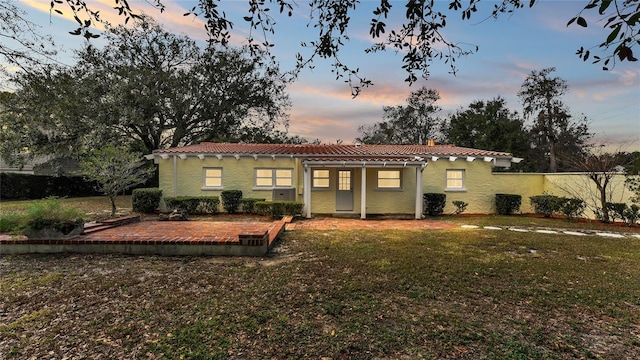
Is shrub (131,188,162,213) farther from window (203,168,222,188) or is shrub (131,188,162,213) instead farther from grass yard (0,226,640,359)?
grass yard (0,226,640,359)

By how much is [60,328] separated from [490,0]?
6138 mm

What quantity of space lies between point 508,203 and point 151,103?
21453mm

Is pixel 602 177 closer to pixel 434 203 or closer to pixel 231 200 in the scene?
pixel 434 203

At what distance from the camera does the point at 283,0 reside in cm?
355

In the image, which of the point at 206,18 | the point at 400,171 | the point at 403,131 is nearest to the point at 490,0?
the point at 206,18

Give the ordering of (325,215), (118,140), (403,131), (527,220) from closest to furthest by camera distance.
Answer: (527,220) < (325,215) < (118,140) < (403,131)

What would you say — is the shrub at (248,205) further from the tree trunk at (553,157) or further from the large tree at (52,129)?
the tree trunk at (553,157)

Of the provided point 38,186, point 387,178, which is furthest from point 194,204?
point 38,186

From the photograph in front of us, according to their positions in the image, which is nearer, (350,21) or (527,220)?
(350,21)

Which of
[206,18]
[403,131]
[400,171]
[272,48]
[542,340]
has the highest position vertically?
[403,131]

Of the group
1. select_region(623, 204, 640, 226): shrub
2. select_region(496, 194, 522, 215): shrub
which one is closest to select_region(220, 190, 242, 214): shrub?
select_region(496, 194, 522, 215): shrub

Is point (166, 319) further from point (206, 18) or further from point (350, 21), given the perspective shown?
point (350, 21)

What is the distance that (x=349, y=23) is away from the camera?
385 centimetres

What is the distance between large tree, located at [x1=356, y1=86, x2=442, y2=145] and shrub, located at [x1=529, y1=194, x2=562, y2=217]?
2048cm
